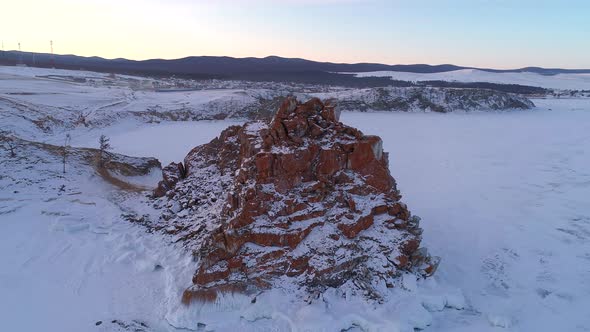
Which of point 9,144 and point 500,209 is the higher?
point 9,144

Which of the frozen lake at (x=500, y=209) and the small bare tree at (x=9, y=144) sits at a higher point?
the small bare tree at (x=9, y=144)

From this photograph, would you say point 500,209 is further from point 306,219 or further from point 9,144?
point 9,144

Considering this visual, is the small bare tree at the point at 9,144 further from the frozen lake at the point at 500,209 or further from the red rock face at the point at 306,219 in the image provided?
the red rock face at the point at 306,219

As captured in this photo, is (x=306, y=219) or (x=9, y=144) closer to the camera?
(x=306, y=219)

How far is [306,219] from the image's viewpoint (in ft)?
44.8

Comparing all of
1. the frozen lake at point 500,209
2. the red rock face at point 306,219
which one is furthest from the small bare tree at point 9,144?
the red rock face at point 306,219

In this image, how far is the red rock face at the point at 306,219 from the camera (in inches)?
497

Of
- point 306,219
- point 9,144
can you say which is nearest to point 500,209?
point 306,219

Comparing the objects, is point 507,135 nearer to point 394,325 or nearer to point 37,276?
point 394,325

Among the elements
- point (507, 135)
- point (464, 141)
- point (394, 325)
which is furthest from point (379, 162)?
point (507, 135)

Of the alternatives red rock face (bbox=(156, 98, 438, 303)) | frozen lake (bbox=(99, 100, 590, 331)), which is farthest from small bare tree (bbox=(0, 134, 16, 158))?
red rock face (bbox=(156, 98, 438, 303))

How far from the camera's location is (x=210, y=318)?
38.2ft

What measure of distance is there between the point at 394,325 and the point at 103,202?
47.9ft

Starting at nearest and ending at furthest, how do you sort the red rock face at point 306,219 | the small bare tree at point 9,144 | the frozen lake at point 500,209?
the red rock face at point 306,219 < the frozen lake at point 500,209 < the small bare tree at point 9,144
